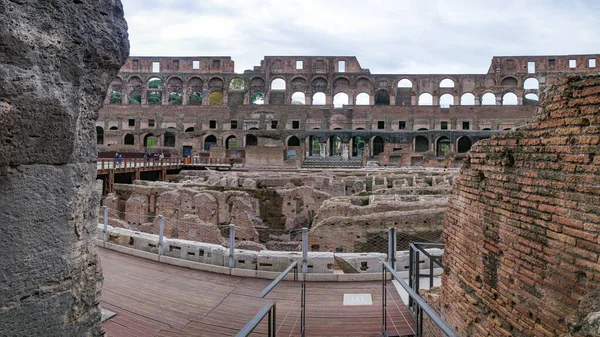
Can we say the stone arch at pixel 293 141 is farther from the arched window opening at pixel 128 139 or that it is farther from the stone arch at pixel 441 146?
the arched window opening at pixel 128 139

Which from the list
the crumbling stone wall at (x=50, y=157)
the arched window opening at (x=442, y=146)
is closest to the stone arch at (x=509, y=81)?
the arched window opening at (x=442, y=146)

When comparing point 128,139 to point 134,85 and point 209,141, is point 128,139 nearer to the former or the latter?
point 209,141

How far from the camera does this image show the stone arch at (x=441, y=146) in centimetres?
4356

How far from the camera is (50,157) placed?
8.32 feet

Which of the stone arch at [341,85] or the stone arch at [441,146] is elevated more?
the stone arch at [341,85]

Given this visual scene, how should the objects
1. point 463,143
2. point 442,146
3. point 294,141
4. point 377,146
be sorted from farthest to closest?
point 442,146
point 377,146
point 294,141
point 463,143

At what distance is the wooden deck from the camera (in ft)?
16.4

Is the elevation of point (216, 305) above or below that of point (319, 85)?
below

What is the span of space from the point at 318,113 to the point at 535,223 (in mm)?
44790

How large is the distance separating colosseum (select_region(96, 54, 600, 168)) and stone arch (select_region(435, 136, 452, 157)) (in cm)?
17

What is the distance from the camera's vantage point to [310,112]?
47750 millimetres

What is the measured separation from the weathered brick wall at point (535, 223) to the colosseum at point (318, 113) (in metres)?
31.0

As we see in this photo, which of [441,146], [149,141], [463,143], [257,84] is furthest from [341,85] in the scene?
[149,141]

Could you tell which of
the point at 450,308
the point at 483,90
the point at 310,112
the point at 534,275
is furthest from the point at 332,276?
the point at 483,90
